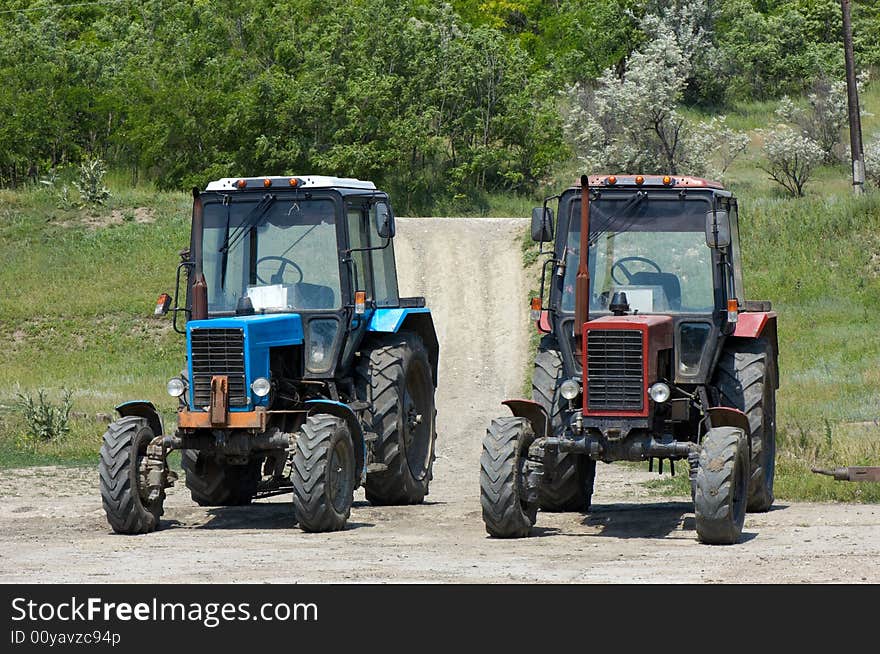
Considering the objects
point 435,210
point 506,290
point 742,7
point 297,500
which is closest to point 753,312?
point 297,500

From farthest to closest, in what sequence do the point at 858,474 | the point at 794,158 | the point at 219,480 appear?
the point at 794,158 → the point at 219,480 → the point at 858,474

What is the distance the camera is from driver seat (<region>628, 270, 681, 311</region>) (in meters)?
12.5

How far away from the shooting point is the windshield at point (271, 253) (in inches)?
524

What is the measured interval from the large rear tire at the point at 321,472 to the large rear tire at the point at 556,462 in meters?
1.65

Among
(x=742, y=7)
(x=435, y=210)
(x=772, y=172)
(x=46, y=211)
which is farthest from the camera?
(x=742, y=7)

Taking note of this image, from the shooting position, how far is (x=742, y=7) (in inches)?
2421

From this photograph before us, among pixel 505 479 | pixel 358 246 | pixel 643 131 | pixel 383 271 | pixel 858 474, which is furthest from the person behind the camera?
pixel 643 131

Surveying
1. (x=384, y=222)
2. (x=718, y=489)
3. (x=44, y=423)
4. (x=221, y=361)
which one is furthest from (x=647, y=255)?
(x=44, y=423)

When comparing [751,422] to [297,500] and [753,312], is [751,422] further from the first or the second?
[297,500]

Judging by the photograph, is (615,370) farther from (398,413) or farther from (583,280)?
(398,413)

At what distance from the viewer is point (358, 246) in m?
13.8

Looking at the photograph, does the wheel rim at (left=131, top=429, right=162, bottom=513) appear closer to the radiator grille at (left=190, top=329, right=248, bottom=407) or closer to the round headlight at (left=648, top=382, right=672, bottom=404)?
the radiator grille at (left=190, top=329, right=248, bottom=407)

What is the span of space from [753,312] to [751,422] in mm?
1293

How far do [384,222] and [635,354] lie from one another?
9.54 feet
